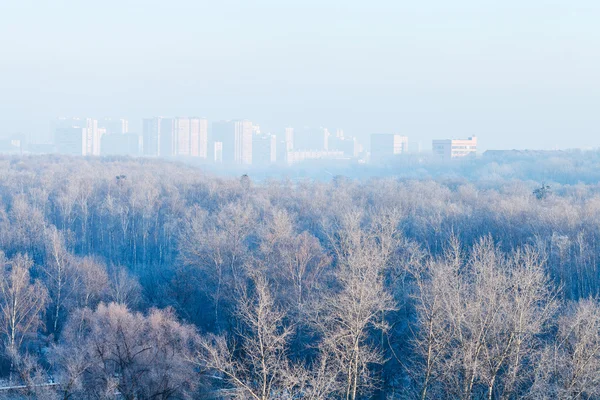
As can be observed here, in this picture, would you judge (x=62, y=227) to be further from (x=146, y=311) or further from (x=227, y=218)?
(x=146, y=311)

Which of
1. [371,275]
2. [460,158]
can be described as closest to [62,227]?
[371,275]

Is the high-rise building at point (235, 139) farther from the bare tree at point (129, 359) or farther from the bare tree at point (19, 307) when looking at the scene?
the bare tree at point (129, 359)

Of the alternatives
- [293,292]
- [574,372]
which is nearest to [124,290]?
[293,292]

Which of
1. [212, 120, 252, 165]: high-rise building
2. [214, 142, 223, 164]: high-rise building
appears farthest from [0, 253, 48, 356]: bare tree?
[212, 120, 252, 165]: high-rise building

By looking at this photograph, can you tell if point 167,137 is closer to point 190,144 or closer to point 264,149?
point 190,144

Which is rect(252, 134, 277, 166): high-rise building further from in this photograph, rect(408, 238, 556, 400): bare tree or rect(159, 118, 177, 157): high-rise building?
rect(408, 238, 556, 400): bare tree

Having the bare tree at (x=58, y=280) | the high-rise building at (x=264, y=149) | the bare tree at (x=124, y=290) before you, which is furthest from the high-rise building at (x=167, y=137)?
the bare tree at (x=124, y=290)
